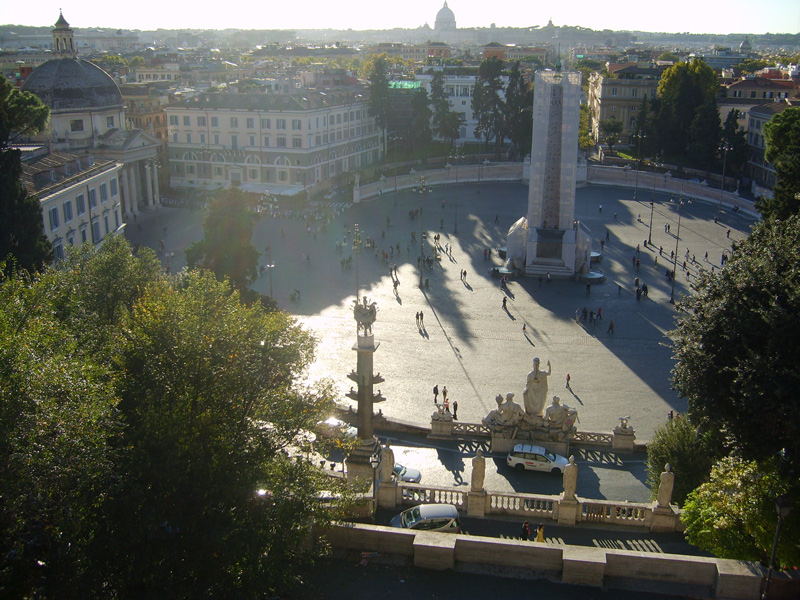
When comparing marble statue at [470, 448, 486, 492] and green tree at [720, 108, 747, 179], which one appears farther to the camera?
green tree at [720, 108, 747, 179]

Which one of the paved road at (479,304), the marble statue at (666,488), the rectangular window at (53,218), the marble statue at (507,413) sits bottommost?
the paved road at (479,304)

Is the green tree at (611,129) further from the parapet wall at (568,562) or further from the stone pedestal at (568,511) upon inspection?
the parapet wall at (568,562)

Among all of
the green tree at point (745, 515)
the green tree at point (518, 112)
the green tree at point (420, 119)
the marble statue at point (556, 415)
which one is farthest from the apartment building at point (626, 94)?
the green tree at point (745, 515)

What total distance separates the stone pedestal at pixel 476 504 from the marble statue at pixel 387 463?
65.2 inches

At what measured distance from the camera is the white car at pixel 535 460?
19.8 meters

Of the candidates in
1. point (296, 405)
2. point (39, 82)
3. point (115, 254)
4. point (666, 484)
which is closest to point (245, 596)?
point (296, 405)

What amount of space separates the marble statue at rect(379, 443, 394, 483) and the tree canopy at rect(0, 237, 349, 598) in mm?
2318

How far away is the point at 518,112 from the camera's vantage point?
70.9m

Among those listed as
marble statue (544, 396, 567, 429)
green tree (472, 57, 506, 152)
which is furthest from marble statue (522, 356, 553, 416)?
green tree (472, 57, 506, 152)

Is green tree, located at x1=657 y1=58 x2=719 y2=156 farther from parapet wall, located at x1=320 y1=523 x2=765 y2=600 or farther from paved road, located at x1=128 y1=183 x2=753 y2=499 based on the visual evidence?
parapet wall, located at x1=320 y1=523 x2=765 y2=600

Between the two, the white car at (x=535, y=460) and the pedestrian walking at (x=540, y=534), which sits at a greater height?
the pedestrian walking at (x=540, y=534)

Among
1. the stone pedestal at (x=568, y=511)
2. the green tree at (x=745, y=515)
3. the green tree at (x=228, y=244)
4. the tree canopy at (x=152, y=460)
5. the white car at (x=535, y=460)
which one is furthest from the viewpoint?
the green tree at (x=228, y=244)

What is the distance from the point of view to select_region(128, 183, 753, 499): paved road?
27500mm

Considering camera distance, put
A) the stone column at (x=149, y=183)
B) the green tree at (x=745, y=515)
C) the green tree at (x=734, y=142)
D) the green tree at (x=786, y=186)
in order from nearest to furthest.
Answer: the green tree at (x=745, y=515) → the green tree at (x=786, y=186) → the stone column at (x=149, y=183) → the green tree at (x=734, y=142)
